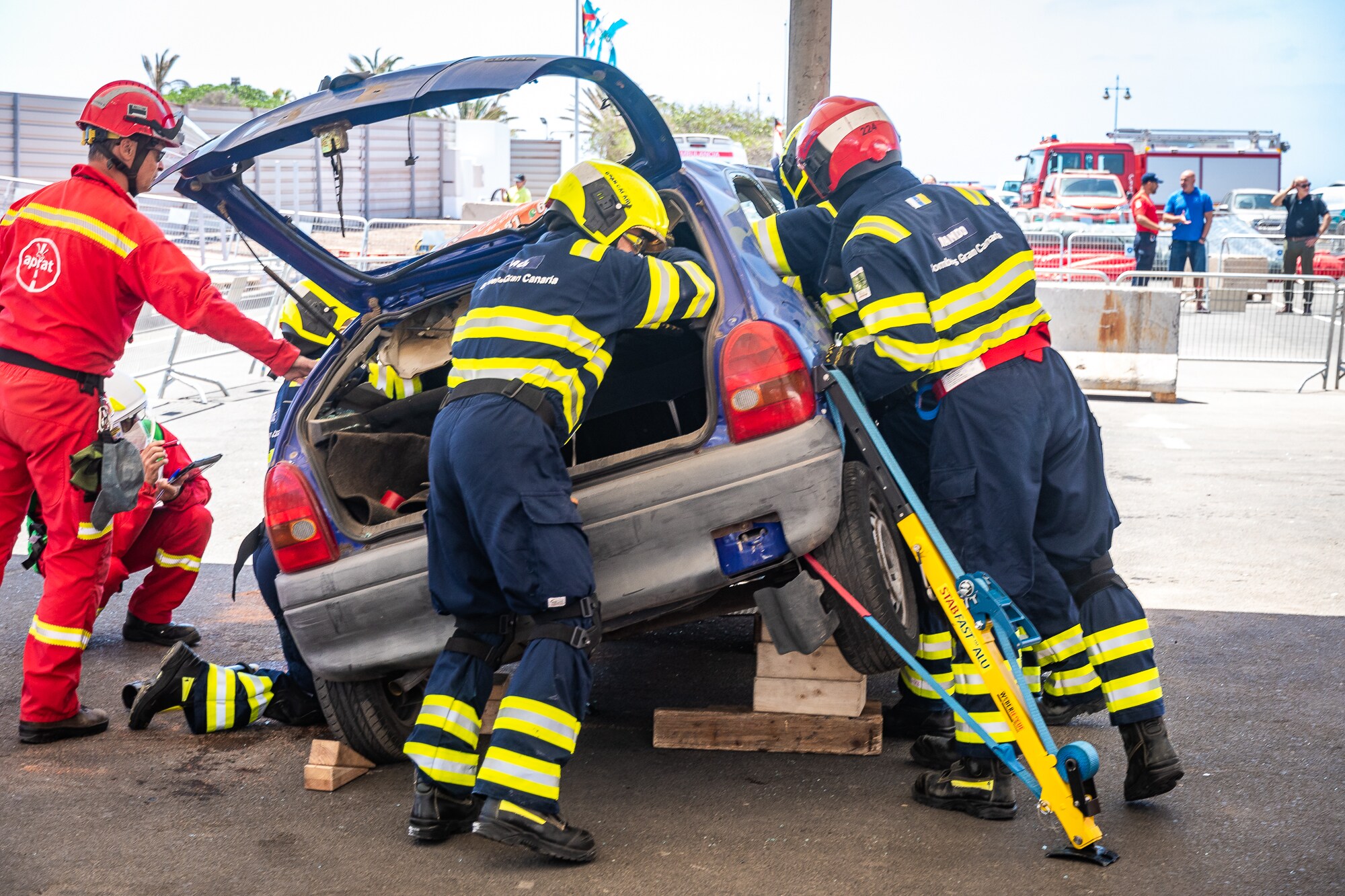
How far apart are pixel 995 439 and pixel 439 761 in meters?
1.79

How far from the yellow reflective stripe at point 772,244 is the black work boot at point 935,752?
5.14 ft

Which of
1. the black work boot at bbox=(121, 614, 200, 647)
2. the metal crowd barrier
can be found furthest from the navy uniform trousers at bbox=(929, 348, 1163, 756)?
the metal crowd barrier

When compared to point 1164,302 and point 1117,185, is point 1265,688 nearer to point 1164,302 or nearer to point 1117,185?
point 1164,302

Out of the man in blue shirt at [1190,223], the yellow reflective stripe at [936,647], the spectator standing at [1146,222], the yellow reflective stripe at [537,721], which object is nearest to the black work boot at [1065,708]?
the yellow reflective stripe at [936,647]

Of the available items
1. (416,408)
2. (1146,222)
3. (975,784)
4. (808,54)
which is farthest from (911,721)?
(1146,222)

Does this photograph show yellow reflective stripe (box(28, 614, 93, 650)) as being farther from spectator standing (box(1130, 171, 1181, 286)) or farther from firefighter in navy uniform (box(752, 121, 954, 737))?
spectator standing (box(1130, 171, 1181, 286))

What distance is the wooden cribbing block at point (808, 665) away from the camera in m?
4.04

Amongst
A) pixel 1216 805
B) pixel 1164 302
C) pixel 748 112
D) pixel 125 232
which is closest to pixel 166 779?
pixel 125 232

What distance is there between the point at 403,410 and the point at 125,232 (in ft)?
3.68

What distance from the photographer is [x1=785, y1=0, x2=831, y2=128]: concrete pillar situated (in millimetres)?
7969

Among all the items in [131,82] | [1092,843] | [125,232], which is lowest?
[1092,843]

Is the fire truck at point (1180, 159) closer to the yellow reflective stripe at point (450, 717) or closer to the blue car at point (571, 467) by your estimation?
the blue car at point (571, 467)

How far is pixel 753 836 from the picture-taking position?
3.52 m

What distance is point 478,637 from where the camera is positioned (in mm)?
3635
